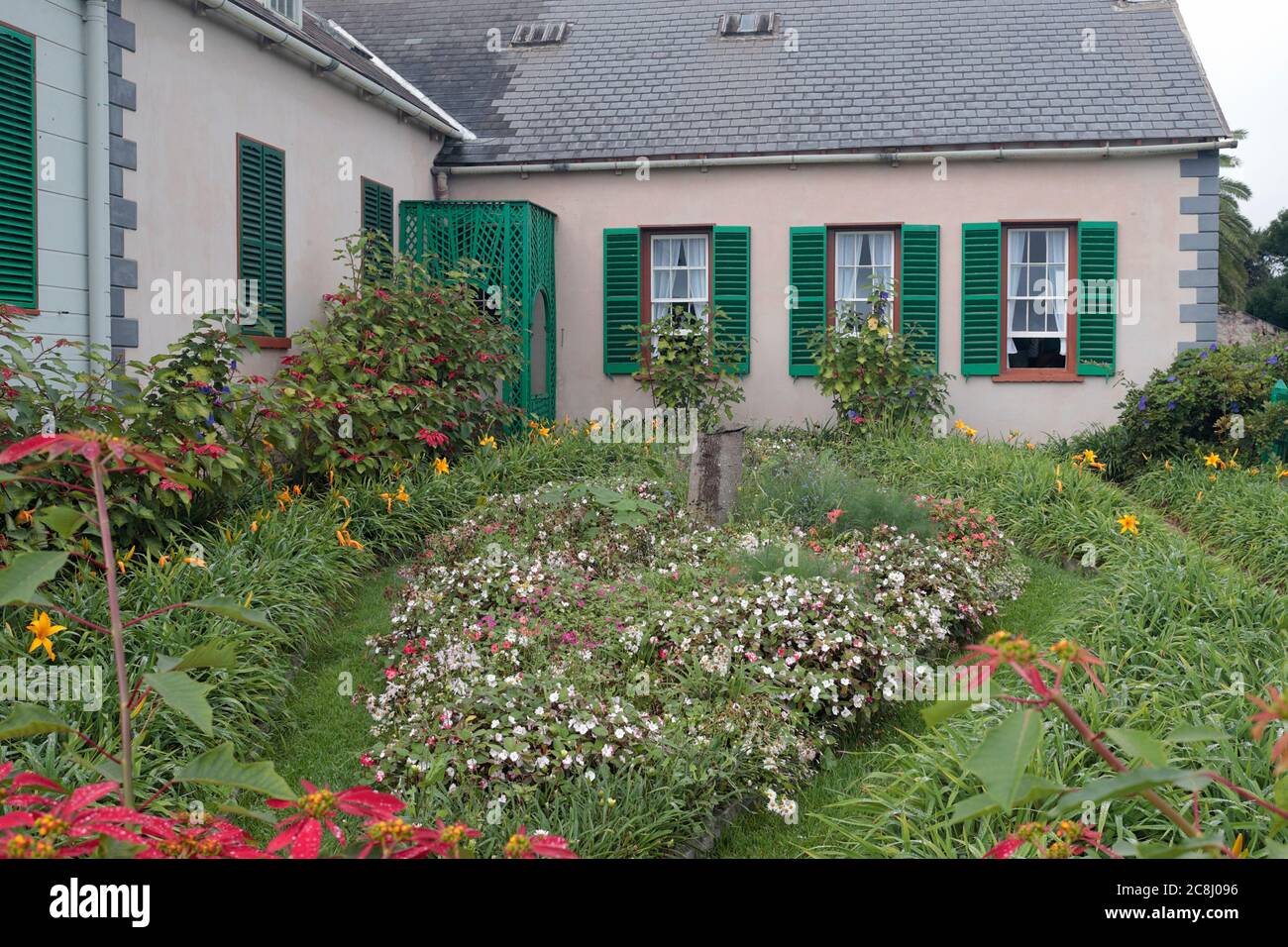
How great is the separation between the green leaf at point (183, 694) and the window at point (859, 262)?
11297mm

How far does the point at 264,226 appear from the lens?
902 cm

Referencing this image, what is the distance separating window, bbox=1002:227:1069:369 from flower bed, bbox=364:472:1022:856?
562 cm

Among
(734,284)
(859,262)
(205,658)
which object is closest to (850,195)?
(859,262)

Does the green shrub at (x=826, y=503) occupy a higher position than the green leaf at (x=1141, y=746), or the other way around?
the green shrub at (x=826, y=503)

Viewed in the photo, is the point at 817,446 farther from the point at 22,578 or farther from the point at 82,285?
the point at 22,578

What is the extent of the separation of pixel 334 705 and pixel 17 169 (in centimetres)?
405

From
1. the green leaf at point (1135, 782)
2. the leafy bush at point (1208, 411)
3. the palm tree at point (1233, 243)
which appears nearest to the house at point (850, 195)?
the leafy bush at point (1208, 411)

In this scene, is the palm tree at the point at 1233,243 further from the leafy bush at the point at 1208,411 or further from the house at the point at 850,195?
the leafy bush at the point at 1208,411

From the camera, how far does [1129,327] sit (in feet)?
39.2

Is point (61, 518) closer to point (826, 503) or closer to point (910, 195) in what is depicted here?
point (826, 503)

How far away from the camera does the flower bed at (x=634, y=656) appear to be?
3912 millimetres

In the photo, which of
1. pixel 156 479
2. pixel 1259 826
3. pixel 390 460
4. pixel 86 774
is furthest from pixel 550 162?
pixel 1259 826

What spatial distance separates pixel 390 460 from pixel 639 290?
5.29 m

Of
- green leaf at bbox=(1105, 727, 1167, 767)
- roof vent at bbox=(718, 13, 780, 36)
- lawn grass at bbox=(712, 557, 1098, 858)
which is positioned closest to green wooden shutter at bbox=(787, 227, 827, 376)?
roof vent at bbox=(718, 13, 780, 36)
